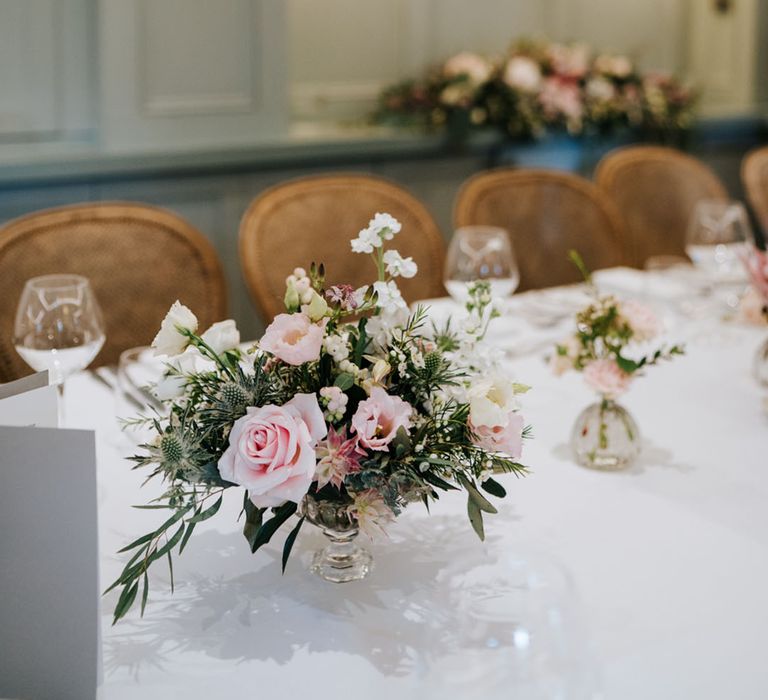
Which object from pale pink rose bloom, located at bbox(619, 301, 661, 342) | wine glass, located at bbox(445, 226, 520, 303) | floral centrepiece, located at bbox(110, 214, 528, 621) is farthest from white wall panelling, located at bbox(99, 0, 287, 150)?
floral centrepiece, located at bbox(110, 214, 528, 621)

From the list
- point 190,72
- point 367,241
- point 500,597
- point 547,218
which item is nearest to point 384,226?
point 367,241

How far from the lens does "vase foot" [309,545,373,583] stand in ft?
3.35

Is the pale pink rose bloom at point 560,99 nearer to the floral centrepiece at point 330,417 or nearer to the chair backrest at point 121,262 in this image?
the chair backrest at point 121,262

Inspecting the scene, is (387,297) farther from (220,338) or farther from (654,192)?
(654,192)

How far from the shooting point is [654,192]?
286cm

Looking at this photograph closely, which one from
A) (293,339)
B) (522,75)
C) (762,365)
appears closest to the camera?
(293,339)

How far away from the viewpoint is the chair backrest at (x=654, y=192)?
2.81 metres

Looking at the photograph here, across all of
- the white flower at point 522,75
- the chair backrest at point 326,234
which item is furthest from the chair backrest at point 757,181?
the chair backrest at point 326,234

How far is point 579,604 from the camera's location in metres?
1.00

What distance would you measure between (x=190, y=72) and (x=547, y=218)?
1.10m

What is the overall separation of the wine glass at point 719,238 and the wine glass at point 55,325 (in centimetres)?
114

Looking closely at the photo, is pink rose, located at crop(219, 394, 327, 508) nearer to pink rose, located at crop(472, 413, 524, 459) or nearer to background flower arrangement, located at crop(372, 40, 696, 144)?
pink rose, located at crop(472, 413, 524, 459)

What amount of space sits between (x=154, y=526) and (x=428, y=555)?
11.0 inches

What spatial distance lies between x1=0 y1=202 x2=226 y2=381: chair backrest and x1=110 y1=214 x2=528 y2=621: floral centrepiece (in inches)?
39.7
